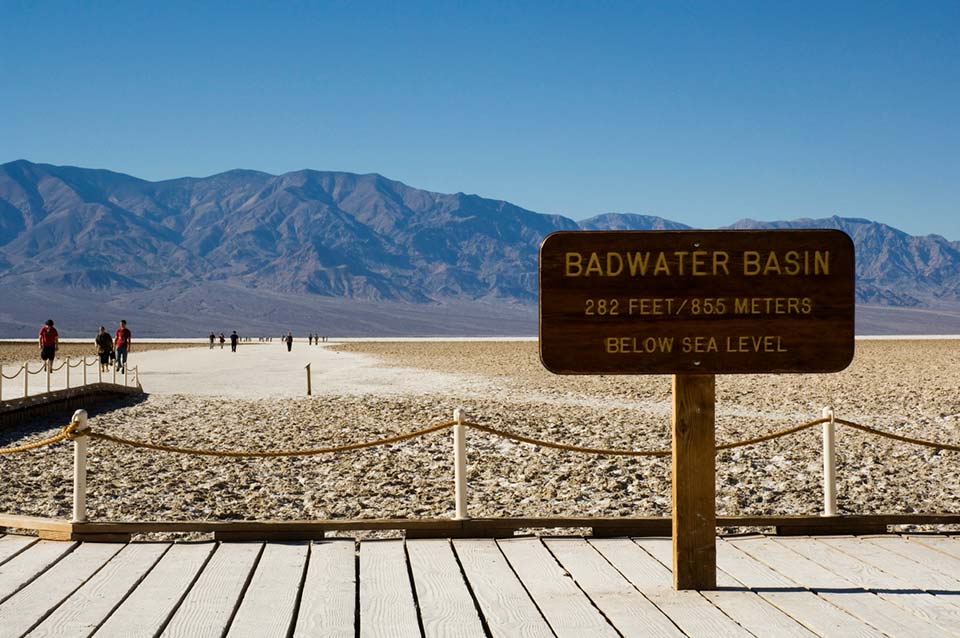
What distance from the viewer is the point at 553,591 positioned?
629cm

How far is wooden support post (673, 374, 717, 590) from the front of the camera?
6355 mm

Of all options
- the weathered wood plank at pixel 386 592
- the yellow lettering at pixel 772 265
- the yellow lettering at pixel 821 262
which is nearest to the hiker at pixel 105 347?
the weathered wood plank at pixel 386 592

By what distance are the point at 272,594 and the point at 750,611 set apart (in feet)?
9.28

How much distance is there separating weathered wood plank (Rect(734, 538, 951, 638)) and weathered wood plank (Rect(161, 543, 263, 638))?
3507mm

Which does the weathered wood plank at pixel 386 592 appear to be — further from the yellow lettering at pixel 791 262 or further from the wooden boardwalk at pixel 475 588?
the yellow lettering at pixel 791 262

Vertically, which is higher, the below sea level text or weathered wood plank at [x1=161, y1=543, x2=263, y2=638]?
the below sea level text

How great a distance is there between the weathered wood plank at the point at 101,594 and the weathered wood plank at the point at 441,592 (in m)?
1.79

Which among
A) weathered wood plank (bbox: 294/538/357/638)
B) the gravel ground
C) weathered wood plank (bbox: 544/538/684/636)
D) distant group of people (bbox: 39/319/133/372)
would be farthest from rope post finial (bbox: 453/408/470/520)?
distant group of people (bbox: 39/319/133/372)

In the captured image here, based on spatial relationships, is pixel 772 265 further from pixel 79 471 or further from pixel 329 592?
pixel 79 471

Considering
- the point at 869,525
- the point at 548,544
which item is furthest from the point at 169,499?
the point at 869,525

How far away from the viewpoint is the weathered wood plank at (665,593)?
5.59 metres

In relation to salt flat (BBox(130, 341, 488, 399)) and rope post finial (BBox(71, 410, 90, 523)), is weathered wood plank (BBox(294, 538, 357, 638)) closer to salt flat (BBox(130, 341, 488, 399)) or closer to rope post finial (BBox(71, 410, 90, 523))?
rope post finial (BBox(71, 410, 90, 523))

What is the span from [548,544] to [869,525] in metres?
2.51

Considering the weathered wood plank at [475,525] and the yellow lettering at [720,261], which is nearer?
the yellow lettering at [720,261]
